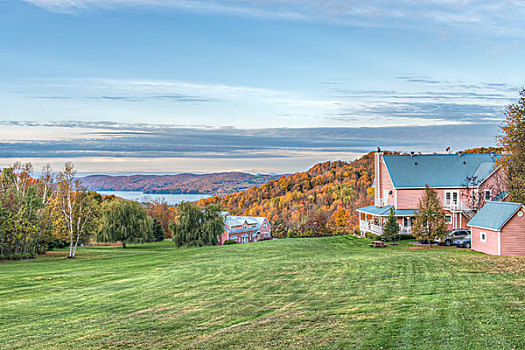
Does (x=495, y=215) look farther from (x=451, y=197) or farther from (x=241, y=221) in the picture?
(x=241, y=221)

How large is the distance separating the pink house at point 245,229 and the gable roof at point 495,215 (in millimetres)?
47739

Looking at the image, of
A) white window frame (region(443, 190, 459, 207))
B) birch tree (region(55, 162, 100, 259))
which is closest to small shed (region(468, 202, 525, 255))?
white window frame (region(443, 190, 459, 207))

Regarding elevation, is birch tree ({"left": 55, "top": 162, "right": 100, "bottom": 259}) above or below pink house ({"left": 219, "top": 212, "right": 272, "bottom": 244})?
above

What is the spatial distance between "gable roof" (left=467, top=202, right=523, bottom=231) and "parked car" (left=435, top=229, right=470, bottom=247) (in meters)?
4.19

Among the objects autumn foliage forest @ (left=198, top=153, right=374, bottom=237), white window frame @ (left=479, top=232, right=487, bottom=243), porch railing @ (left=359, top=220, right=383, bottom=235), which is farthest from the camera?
autumn foliage forest @ (left=198, top=153, right=374, bottom=237)

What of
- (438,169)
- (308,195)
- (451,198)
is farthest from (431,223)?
(308,195)

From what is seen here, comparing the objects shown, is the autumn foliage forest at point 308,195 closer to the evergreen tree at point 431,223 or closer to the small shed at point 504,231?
the evergreen tree at point 431,223

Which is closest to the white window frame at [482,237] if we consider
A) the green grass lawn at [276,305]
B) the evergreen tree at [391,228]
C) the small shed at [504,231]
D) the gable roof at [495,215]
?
the small shed at [504,231]

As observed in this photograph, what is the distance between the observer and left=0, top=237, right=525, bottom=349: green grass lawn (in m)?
10.7

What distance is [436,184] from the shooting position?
43875 millimetres

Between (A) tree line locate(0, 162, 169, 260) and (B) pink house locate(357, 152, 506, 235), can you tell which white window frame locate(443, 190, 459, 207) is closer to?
(B) pink house locate(357, 152, 506, 235)

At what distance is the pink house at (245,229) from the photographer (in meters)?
76.7

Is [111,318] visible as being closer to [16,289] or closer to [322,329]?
[322,329]

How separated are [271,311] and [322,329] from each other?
2940 mm
